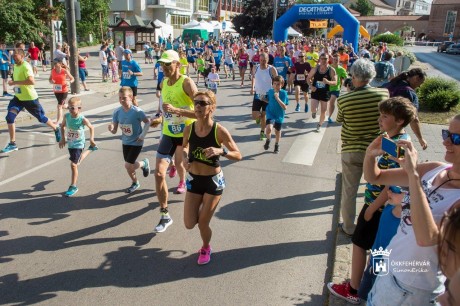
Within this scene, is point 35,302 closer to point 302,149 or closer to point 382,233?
point 382,233

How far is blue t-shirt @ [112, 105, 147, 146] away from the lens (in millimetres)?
5566

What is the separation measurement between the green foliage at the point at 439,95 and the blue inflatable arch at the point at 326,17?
975 centimetres

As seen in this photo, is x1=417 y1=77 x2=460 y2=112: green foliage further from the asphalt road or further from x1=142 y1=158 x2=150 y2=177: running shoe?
x1=142 y1=158 x2=150 y2=177: running shoe

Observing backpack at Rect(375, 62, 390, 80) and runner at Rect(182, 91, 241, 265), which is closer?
runner at Rect(182, 91, 241, 265)

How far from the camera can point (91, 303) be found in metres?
3.44

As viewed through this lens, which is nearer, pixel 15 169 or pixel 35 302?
pixel 35 302

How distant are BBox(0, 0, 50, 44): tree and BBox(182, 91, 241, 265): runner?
65.4 ft

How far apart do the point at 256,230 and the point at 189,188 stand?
1.33 m

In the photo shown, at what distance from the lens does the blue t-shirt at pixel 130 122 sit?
557 centimetres

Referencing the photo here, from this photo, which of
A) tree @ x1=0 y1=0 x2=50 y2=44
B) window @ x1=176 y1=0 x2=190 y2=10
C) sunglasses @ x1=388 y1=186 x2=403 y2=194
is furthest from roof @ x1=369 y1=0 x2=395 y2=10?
sunglasses @ x1=388 y1=186 x2=403 y2=194

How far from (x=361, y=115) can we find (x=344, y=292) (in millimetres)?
1821

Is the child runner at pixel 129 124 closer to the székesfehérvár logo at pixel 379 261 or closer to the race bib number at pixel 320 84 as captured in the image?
the székesfehérvár logo at pixel 379 261

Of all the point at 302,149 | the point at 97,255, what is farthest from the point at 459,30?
the point at 97,255

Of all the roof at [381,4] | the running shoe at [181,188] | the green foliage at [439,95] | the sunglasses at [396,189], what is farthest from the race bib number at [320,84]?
the roof at [381,4]
